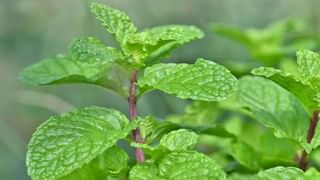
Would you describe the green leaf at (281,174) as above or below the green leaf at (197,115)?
below

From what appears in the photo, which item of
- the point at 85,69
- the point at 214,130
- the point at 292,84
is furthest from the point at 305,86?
the point at 85,69

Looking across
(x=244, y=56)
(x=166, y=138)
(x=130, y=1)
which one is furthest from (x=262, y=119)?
(x=130, y=1)

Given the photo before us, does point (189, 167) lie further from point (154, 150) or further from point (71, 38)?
point (71, 38)

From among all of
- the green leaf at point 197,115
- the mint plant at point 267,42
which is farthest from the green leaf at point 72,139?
the mint plant at point 267,42

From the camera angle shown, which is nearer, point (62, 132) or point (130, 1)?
point (62, 132)

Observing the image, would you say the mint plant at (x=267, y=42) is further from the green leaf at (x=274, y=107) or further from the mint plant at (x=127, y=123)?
the mint plant at (x=127, y=123)

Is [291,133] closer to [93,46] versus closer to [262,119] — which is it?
[262,119]
